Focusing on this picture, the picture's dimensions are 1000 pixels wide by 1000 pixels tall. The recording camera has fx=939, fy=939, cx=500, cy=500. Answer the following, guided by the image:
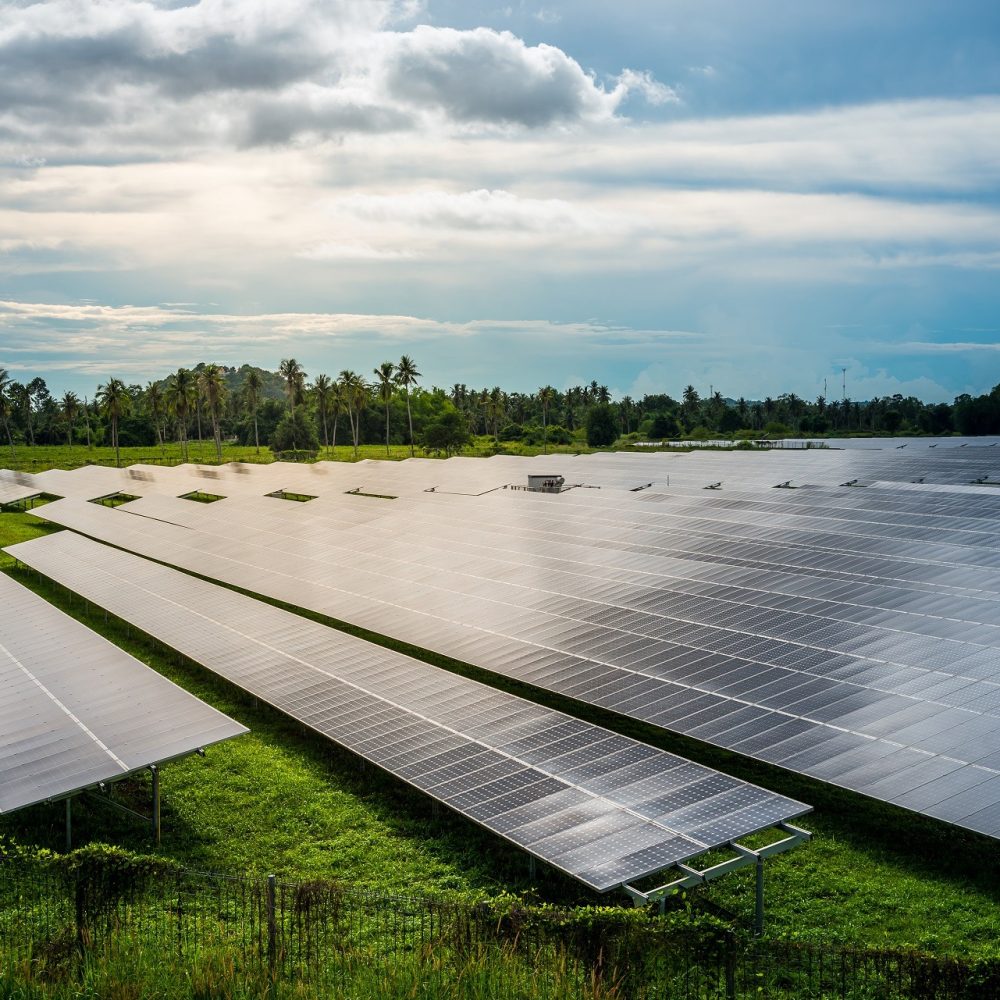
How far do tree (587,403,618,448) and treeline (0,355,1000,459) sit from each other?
152 mm

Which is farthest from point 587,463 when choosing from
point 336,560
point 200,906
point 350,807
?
point 200,906

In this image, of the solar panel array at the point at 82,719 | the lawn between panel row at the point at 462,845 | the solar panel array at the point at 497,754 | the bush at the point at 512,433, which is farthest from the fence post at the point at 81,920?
the bush at the point at 512,433

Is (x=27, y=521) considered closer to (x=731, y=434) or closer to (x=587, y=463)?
(x=587, y=463)

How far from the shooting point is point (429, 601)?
116 feet

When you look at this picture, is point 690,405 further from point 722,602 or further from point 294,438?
point 722,602

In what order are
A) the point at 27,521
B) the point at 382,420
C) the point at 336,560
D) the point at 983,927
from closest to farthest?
1. the point at 983,927
2. the point at 336,560
3. the point at 27,521
4. the point at 382,420

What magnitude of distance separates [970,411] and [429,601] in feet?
382

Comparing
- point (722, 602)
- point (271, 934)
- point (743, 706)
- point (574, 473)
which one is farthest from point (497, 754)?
point (574, 473)

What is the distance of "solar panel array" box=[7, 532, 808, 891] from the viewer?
1741cm

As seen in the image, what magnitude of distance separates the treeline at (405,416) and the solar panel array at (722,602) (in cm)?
8133

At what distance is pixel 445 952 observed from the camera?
14.2m

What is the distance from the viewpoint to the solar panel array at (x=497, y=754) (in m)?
17.4

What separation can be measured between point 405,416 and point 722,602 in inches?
6181

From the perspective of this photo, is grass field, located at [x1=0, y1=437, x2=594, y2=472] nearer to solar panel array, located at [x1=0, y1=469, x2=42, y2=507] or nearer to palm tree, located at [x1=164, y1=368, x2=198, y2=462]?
palm tree, located at [x1=164, y1=368, x2=198, y2=462]
